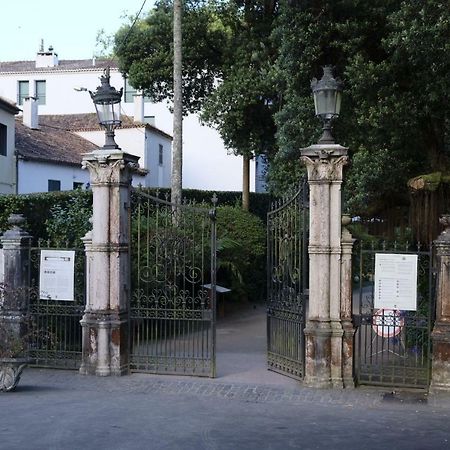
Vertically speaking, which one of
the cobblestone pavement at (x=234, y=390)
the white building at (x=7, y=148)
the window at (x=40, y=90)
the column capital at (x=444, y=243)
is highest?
the window at (x=40, y=90)

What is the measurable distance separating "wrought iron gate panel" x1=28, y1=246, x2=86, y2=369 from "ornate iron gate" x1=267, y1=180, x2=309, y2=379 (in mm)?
2975

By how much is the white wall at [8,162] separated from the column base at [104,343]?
17.5 meters

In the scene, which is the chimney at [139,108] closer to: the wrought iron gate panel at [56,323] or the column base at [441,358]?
the wrought iron gate panel at [56,323]

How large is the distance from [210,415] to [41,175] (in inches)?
883

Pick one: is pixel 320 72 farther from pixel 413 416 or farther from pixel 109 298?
pixel 413 416

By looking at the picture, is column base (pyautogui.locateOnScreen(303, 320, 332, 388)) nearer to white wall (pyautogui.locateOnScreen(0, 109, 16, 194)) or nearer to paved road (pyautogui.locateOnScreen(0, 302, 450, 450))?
paved road (pyautogui.locateOnScreen(0, 302, 450, 450))

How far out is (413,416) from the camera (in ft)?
26.7

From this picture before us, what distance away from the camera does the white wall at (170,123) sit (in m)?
36.1

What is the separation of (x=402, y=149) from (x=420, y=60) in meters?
1.85

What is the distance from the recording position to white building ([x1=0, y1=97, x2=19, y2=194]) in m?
26.0

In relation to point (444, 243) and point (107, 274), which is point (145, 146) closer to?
point (107, 274)

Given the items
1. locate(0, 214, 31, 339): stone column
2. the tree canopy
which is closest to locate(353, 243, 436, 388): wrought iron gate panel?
the tree canopy

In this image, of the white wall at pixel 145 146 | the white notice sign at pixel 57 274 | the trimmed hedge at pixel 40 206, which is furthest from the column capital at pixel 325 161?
the white wall at pixel 145 146

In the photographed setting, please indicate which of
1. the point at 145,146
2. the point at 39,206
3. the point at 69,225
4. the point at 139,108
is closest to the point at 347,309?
the point at 69,225
